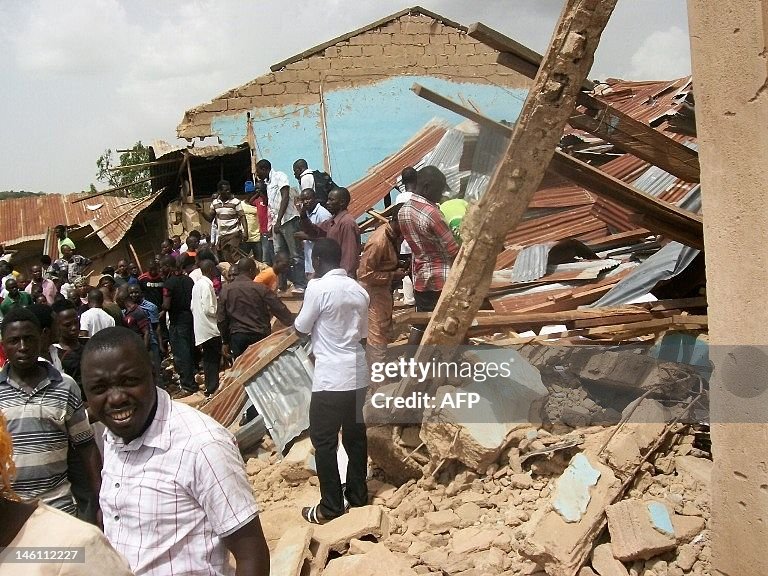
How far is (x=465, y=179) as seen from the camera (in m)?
10.4

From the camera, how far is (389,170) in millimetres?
12625

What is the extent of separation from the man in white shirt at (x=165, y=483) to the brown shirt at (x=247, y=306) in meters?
4.66

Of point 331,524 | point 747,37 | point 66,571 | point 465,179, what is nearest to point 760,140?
point 747,37

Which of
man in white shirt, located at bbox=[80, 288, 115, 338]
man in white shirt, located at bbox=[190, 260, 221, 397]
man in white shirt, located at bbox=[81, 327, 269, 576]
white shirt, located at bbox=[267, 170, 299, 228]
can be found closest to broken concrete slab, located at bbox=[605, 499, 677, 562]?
man in white shirt, located at bbox=[81, 327, 269, 576]

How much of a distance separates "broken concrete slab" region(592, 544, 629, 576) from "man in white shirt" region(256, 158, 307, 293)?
6.68 m

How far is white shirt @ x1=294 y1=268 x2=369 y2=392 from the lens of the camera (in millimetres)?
4371

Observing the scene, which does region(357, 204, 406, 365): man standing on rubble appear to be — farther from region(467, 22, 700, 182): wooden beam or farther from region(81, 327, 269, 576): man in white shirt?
region(81, 327, 269, 576): man in white shirt

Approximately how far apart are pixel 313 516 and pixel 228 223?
703cm

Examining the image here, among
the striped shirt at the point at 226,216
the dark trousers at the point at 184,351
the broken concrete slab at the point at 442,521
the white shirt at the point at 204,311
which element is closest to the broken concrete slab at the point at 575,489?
the broken concrete slab at the point at 442,521

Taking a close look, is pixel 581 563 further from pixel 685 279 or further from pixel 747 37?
pixel 685 279

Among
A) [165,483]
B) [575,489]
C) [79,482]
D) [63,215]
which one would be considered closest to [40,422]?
[79,482]

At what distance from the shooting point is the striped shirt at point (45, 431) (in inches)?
118

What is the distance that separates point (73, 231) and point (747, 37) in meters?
17.3

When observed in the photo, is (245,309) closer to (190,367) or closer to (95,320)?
(95,320)
